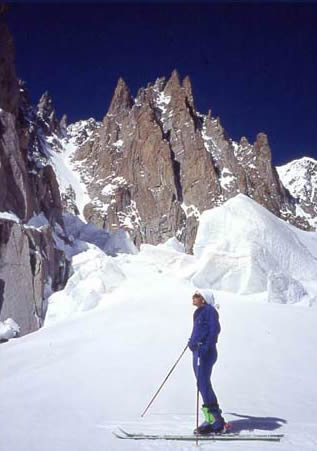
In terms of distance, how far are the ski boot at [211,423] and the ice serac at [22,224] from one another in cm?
2093

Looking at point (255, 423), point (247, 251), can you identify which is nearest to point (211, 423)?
point (255, 423)

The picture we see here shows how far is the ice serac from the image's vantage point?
26.5 meters

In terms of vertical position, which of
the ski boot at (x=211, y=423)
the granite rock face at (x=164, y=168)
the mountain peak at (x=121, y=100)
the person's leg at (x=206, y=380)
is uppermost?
the mountain peak at (x=121, y=100)

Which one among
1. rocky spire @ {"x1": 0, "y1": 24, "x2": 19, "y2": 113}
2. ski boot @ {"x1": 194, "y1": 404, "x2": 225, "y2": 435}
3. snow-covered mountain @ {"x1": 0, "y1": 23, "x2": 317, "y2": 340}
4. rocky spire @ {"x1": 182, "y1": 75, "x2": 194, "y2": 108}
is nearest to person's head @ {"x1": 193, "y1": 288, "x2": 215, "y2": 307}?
ski boot @ {"x1": 194, "y1": 404, "x2": 225, "y2": 435}

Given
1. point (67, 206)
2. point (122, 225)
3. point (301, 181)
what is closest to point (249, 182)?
point (122, 225)

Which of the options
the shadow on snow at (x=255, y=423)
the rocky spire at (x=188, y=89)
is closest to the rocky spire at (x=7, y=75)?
the shadow on snow at (x=255, y=423)

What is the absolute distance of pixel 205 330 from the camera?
612cm

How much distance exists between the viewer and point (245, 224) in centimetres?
2442

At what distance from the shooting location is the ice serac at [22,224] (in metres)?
26.5

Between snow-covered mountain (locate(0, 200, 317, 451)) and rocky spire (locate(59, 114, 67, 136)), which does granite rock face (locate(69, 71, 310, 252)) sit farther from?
snow-covered mountain (locate(0, 200, 317, 451))

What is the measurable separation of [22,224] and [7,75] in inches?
557

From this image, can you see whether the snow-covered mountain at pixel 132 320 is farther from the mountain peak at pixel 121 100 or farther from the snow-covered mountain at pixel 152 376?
Answer: the mountain peak at pixel 121 100

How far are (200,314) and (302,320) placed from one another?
31.2 ft

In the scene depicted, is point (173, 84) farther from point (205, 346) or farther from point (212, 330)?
point (205, 346)
